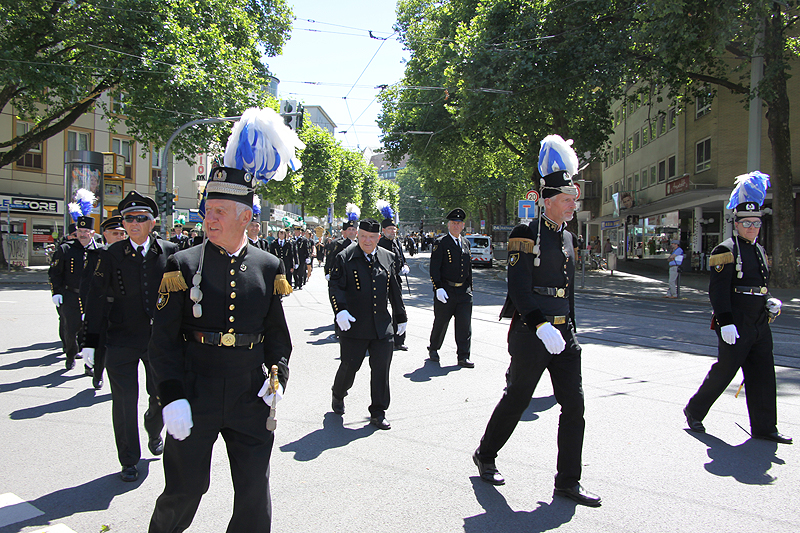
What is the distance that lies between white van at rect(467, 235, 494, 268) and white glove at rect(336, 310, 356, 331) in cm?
3022

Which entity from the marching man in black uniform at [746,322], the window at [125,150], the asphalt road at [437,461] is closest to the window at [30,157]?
the window at [125,150]

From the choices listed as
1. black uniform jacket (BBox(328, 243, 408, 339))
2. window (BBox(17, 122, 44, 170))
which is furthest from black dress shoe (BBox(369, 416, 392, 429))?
window (BBox(17, 122, 44, 170))

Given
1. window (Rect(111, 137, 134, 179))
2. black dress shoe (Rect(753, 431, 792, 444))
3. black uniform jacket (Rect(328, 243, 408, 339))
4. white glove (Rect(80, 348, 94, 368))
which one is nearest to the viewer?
white glove (Rect(80, 348, 94, 368))

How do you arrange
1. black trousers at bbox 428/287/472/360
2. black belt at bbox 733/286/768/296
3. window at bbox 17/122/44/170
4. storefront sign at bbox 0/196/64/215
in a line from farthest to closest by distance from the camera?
window at bbox 17/122/44/170
storefront sign at bbox 0/196/64/215
black trousers at bbox 428/287/472/360
black belt at bbox 733/286/768/296

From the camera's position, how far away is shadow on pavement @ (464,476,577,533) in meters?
3.42

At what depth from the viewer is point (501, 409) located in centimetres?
405

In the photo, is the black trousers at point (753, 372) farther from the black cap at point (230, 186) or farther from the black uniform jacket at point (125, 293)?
the black uniform jacket at point (125, 293)

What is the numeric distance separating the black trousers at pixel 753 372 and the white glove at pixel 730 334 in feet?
0.48

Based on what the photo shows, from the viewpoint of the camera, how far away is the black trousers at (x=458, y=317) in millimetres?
7973

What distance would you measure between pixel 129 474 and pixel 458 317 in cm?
486

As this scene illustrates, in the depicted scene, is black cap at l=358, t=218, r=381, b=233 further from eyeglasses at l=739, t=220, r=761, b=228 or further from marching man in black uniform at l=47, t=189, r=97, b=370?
marching man in black uniform at l=47, t=189, r=97, b=370

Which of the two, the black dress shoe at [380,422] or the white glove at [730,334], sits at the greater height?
the white glove at [730,334]

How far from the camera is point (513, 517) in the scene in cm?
356

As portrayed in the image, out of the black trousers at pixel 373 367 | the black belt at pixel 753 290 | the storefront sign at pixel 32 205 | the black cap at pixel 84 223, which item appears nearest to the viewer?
the black belt at pixel 753 290
